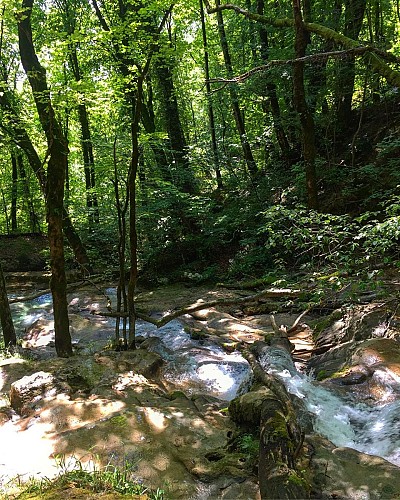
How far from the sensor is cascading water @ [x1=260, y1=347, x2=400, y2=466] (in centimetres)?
440

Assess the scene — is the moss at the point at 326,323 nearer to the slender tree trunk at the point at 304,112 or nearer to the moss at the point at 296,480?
the slender tree trunk at the point at 304,112

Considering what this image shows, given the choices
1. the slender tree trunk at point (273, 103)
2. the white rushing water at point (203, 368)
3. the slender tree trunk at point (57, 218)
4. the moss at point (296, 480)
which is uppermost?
the slender tree trunk at point (273, 103)

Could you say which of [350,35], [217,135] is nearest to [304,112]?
[350,35]

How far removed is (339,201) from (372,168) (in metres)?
1.67

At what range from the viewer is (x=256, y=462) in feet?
11.8

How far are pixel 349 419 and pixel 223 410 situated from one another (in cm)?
162

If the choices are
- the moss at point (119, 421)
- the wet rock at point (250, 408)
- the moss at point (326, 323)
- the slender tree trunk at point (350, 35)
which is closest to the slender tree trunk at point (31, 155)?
the moss at point (119, 421)

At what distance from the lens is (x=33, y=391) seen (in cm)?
527

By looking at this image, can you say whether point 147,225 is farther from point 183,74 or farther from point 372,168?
point 183,74

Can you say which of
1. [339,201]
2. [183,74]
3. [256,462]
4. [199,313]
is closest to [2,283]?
[199,313]

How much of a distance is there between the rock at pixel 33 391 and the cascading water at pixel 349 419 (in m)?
3.16

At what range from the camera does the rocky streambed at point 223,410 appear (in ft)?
11.3

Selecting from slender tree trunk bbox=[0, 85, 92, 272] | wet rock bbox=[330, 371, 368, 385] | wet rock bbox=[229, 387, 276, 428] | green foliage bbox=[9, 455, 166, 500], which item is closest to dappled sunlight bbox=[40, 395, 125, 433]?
green foliage bbox=[9, 455, 166, 500]

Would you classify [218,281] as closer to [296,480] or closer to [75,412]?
[75,412]
